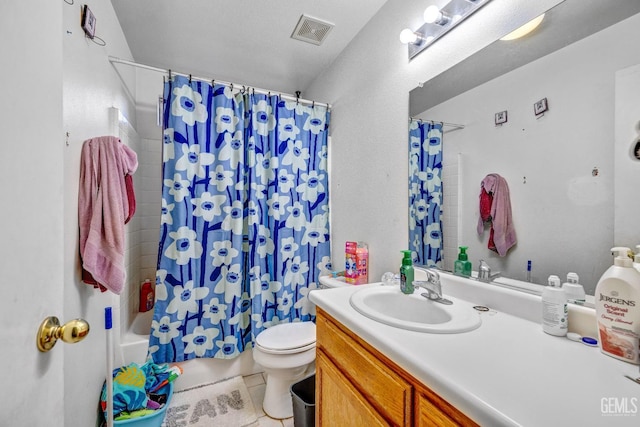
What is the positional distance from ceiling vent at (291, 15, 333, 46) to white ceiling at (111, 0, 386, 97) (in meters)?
→ 0.03

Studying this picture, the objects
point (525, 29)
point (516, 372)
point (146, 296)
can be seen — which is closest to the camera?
point (516, 372)

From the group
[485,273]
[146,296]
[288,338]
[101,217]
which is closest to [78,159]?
[101,217]

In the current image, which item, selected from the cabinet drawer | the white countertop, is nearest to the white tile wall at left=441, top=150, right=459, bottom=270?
the white countertop

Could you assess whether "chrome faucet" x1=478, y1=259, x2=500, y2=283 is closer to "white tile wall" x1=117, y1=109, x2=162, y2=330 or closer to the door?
the door

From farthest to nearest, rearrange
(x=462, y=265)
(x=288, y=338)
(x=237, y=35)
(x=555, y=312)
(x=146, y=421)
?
(x=237, y=35), (x=288, y=338), (x=146, y=421), (x=462, y=265), (x=555, y=312)

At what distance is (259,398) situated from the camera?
1763 mm

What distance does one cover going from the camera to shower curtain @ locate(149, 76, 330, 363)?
176cm

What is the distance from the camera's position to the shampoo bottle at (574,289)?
0.82 metres

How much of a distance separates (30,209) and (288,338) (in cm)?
143

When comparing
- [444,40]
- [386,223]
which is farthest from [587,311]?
[444,40]

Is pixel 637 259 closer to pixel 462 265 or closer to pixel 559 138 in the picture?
pixel 559 138

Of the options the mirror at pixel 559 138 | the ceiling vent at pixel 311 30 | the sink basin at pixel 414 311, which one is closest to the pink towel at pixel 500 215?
the mirror at pixel 559 138

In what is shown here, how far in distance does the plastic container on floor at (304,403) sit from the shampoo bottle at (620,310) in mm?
1203

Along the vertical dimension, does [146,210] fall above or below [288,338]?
above
